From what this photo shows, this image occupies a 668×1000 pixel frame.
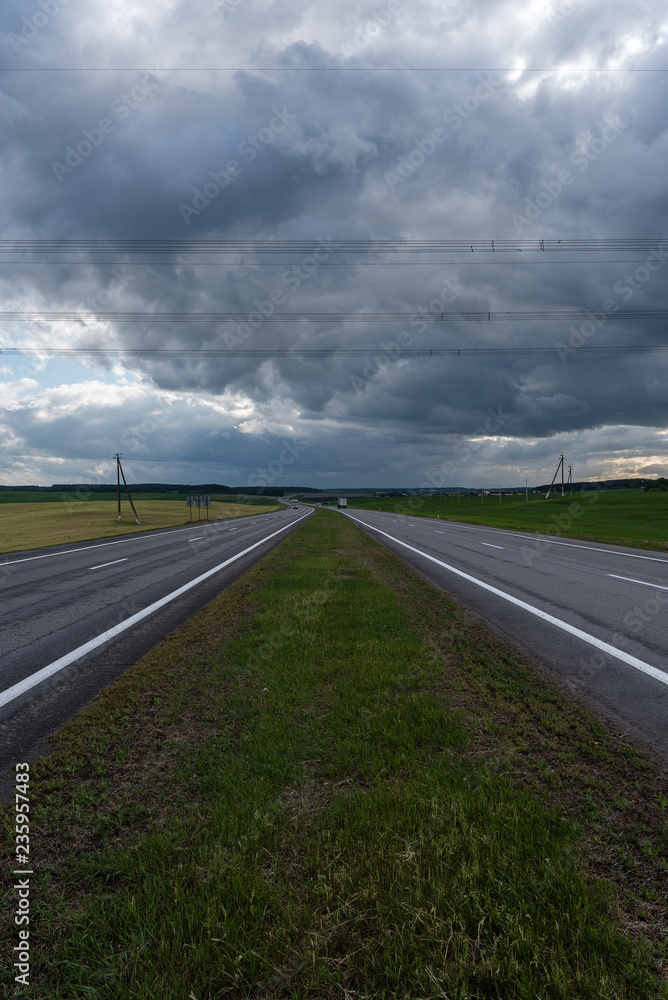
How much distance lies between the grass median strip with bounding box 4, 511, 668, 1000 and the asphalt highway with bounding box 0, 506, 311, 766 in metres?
0.61

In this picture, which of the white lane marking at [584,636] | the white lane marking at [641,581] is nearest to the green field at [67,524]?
the white lane marking at [584,636]

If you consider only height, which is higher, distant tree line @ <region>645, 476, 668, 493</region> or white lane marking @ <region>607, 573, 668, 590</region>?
distant tree line @ <region>645, 476, 668, 493</region>

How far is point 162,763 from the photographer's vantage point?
379cm

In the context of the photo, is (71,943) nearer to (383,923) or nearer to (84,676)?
(383,923)

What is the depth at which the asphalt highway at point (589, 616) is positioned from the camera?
16.4 ft

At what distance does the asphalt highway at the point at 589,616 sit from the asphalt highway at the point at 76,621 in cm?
533

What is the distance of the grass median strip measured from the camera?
204cm

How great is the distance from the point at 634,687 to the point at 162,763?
478 centimetres

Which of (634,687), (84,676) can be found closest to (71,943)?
(84,676)

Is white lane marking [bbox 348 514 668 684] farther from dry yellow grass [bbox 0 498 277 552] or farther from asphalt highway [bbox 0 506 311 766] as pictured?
dry yellow grass [bbox 0 498 277 552]

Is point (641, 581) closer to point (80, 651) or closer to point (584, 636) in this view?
point (584, 636)

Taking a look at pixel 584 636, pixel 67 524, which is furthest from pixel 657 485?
pixel 584 636

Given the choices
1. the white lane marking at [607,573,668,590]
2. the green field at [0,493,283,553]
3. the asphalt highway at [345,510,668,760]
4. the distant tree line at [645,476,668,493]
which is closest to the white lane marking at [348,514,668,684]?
the asphalt highway at [345,510,668,760]

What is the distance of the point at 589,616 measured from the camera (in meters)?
8.55
